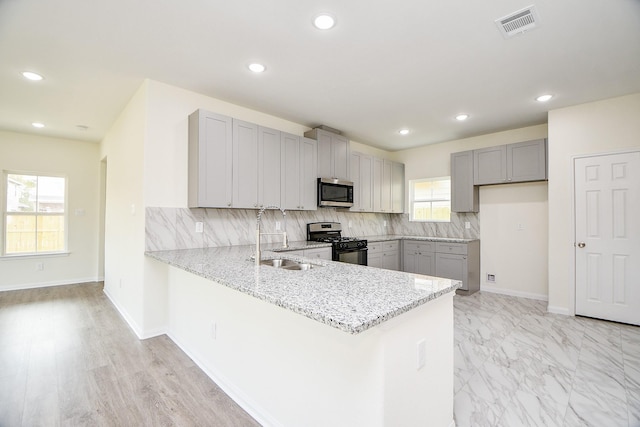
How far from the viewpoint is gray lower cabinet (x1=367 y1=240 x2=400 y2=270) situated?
4754 mm

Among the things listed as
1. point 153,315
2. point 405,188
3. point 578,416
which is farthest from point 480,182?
point 153,315

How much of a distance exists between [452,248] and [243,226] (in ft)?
10.9

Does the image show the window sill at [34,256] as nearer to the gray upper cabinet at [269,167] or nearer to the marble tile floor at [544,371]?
the gray upper cabinet at [269,167]

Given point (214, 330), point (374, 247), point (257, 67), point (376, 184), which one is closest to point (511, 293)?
point (374, 247)

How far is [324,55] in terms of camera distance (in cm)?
256

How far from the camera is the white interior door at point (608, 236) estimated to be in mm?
3348

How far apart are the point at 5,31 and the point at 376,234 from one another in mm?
5449

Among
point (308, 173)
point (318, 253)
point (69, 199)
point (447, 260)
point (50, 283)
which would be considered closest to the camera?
point (318, 253)

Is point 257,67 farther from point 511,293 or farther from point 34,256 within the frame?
point 34,256

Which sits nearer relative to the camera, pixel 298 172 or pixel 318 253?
pixel 318 253

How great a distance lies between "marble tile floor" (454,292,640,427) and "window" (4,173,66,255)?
21.8 feet

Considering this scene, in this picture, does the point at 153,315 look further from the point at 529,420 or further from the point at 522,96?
the point at 522,96

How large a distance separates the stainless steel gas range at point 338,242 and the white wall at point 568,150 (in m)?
2.51

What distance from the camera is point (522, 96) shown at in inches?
133
